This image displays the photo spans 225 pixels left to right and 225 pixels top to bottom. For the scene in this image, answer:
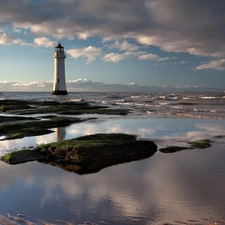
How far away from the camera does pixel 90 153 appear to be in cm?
1074

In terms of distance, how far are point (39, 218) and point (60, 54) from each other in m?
76.8

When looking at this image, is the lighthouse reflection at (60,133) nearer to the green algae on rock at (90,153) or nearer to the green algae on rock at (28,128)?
the green algae on rock at (28,128)

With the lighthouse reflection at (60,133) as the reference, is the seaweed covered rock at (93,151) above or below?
above

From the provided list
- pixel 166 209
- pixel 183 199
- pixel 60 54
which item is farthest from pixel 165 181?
pixel 60 54

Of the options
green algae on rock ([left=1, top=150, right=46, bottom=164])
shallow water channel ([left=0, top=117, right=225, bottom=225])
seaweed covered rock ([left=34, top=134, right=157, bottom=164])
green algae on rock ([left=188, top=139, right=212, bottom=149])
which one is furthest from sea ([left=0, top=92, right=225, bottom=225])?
green algae on rock ([left=188, top=139, right=212, bottom=149])

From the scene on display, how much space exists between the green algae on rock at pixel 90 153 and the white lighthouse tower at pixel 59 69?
229ft

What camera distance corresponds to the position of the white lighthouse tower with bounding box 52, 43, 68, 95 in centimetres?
7931

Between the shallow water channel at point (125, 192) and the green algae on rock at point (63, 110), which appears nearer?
the shallow water channel at point (125, 192)

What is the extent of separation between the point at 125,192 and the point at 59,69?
245 feet

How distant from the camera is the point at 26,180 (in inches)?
327

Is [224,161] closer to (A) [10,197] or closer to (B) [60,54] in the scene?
(A) [10,197]

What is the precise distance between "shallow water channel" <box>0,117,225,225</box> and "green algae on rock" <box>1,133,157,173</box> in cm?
55

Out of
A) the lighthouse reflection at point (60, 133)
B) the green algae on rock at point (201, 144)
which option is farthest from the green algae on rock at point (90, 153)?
the lighthouse reflection at point (60, 133)

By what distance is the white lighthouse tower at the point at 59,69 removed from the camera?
260 feet
